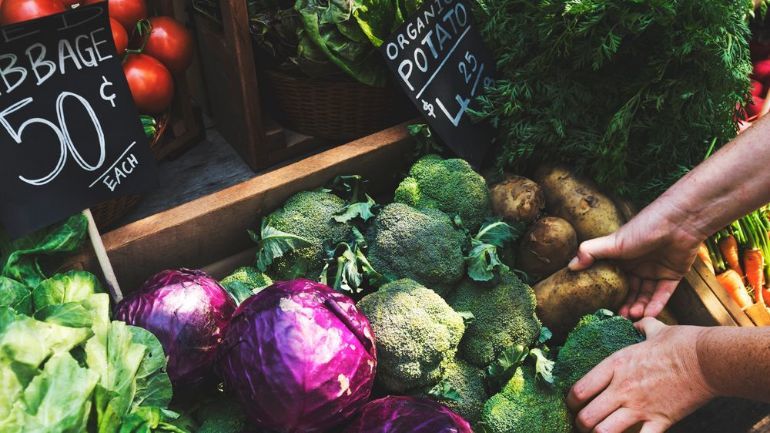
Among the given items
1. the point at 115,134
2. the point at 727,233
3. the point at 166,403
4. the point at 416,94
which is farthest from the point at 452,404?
the point at 727,233

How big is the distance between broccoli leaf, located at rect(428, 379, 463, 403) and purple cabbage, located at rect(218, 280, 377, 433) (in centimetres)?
23

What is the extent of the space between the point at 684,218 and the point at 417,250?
2.60 ft

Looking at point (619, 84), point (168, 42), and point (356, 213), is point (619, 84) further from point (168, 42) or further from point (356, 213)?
point (168, 42)

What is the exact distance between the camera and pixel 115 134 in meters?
1.42

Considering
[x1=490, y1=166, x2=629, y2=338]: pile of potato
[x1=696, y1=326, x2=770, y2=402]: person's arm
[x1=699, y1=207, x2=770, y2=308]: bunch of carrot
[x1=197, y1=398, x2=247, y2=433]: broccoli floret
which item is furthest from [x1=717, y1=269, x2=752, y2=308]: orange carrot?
[x1=197, y1=398, x2=247, y2=433]: broccoli floret

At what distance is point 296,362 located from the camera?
47.1 inches

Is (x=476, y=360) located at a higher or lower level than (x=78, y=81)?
lower

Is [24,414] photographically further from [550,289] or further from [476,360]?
[550,289]

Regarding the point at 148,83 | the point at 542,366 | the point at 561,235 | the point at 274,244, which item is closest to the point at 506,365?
the point at 542,366

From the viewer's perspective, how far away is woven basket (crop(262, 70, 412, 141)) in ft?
6.57

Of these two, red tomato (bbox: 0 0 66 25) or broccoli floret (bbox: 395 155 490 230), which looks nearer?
red tomato (bbox: 0 0 66 25)

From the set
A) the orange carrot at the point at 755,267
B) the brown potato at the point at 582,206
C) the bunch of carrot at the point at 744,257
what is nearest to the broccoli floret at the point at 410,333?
the brown potato at the point at 582,206

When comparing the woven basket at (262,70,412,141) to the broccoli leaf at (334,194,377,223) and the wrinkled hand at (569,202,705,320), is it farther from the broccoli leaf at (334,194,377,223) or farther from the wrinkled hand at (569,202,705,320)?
the wrinkled hand at (569,202,705,320)

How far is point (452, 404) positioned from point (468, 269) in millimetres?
360
